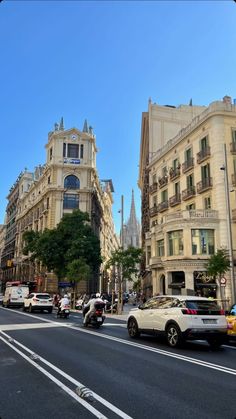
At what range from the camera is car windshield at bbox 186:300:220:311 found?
11.7m

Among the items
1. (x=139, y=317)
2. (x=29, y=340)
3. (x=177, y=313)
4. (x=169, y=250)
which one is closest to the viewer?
(x=177, y=313)

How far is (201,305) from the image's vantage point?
464 inches

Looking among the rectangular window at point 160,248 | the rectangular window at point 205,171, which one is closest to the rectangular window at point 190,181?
the rectangular window at point 205,171

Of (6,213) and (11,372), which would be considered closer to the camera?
(11,372)

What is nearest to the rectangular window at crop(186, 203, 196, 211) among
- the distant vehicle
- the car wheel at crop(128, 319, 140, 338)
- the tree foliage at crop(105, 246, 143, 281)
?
the tree foliage at crop(105, 246, 143, 281)

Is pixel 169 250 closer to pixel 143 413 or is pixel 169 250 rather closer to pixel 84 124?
pixel 143 413

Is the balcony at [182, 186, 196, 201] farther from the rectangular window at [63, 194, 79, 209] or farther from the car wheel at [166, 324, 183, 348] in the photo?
the rectangular window at [63, 194, 79, 209]

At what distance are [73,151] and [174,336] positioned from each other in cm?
5562

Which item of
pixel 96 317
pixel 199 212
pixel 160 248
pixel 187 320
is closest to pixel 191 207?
pixel 199 212

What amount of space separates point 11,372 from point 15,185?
97.5m

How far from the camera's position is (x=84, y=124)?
222 feet

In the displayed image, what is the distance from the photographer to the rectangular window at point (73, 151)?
64.4 m

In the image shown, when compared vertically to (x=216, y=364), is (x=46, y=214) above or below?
above

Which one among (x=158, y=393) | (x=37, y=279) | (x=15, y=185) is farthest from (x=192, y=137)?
(x=15, y=185)
